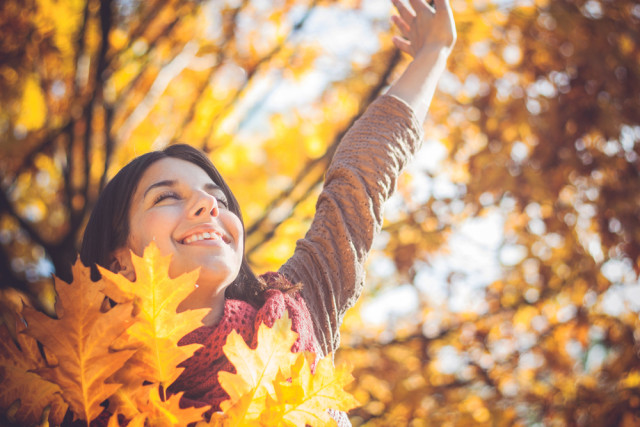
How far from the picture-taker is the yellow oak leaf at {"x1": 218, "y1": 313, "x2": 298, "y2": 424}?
756 millimetres

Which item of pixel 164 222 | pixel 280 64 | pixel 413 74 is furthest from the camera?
pixel 280 64

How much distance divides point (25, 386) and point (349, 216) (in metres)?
0.86

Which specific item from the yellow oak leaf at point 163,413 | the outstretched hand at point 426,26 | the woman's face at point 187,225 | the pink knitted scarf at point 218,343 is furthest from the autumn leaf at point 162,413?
the outstretched hand at point 426,26

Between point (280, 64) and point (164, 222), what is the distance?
2387mm

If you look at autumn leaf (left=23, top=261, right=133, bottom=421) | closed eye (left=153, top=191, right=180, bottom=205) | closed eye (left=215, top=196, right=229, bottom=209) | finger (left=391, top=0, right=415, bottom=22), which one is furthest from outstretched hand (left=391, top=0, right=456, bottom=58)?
autumn leaf (left=23, top=261, right=133, bottom=421)

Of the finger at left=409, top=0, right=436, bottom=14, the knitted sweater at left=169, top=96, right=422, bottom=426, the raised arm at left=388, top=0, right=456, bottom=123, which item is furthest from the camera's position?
the finger at left=409, top=0, right=436, bottom=14

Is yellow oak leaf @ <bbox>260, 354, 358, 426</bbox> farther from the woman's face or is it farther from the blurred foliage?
the blurred foliage

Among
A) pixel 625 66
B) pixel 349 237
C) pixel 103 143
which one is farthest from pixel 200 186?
pixel 625 66

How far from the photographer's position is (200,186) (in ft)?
4.35

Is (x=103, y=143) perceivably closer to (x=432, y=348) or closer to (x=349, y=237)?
(x=349, y=237)

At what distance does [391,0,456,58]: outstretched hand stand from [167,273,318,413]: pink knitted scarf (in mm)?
956

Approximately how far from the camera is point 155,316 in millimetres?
792

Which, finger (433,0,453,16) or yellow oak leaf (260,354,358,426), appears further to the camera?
finger (433,0,453,16)

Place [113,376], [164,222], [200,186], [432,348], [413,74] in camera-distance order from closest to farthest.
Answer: [113,376], [164,222], [200,186], [413,74], [432,348]
